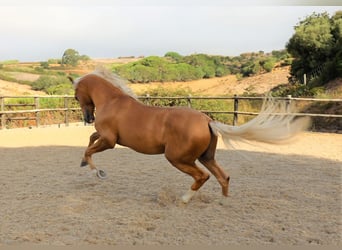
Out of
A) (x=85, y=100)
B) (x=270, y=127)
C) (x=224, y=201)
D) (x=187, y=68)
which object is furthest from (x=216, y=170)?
(x=187, y=68)

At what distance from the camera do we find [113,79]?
499 centimetres

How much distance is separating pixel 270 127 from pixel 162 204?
1.50 m

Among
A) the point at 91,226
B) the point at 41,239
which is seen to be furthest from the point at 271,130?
the point at 41,239

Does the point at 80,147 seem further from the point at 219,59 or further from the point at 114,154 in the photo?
the point at 219,59

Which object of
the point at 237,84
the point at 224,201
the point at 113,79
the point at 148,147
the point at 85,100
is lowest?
the point at 224,201

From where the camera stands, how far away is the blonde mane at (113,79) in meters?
4.91

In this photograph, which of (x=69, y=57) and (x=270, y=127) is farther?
(x=69, y=57)

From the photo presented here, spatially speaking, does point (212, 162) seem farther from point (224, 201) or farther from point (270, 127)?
point (270, 127)

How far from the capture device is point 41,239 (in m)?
3.08

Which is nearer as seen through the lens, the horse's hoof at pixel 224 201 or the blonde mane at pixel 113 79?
the horse's hoof at pixel 224 201

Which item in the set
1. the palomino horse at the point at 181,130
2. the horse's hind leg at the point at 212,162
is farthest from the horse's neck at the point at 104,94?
the horse's hind leg at the point at 212,162

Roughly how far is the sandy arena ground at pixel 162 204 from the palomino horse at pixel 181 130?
233 mm

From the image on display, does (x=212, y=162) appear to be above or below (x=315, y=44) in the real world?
below

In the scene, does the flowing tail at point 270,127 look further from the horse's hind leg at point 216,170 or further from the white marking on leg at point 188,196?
the white marking on leg at point 188,196
